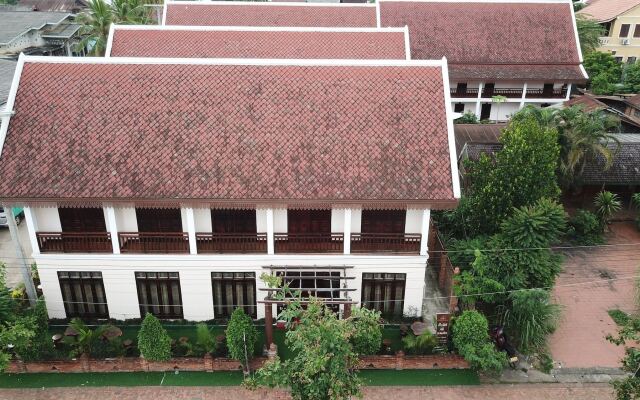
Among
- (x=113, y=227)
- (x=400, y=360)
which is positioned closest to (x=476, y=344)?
(x=400, y=360)

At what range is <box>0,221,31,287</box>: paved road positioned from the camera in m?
23.9

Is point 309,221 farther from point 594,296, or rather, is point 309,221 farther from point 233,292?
point 594,296

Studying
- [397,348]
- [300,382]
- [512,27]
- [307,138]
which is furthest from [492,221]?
[512,27]

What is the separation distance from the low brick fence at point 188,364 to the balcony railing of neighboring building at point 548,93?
27667 mm

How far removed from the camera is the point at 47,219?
20.2 meters

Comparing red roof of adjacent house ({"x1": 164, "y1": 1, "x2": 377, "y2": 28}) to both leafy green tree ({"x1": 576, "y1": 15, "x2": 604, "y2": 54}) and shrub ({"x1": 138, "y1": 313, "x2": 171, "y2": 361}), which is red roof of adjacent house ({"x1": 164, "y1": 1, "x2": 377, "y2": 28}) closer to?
leafy green tree ({"x1": 576, "y1": 15, "x2": 604, "y2": 54})

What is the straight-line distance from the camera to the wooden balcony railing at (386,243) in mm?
20344

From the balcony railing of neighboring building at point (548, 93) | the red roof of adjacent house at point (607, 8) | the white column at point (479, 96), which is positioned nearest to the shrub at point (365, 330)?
the white column at point (479, 96)

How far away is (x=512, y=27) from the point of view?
41188 millimetres

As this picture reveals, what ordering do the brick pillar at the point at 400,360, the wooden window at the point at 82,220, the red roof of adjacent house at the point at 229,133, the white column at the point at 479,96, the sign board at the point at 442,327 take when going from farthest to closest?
the white column at the point at 479,96
the wooden window at the point at 82,220
the sign board at the point at 442,327
the brick pillar at the point at 400,360
the red roof of adjacent house at the point at 229,133

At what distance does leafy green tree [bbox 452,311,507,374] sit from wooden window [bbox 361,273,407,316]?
2.58 meters

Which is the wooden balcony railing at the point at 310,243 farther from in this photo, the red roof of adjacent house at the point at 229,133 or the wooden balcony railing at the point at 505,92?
the wooden balcony railing at the point at 505,92

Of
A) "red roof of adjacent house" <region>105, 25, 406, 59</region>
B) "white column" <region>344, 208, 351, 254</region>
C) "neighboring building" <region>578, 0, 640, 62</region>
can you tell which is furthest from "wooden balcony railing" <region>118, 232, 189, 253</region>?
"neighboring building" <region>578, 0, 640, 62</region>

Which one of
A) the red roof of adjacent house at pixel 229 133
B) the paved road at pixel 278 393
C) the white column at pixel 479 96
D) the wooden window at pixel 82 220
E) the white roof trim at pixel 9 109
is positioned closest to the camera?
the paved road at pixel 278 393
